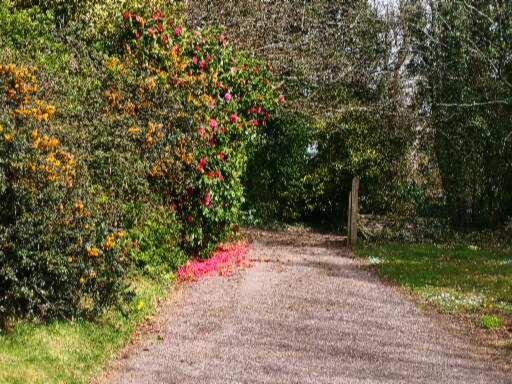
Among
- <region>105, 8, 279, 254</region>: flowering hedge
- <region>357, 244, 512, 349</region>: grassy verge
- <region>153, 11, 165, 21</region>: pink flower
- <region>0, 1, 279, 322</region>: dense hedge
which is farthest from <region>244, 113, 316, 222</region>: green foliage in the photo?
<region>153, 11, 165, 21</region>: pink flower

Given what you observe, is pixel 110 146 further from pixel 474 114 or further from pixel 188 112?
pixel 474 114

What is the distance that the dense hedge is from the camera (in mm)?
8070

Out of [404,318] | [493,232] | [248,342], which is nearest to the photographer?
[248,342]

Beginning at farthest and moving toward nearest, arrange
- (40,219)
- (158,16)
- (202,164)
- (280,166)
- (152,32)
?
(280,166)
(158,16)
(152,32)
(202,164)
(40,219)

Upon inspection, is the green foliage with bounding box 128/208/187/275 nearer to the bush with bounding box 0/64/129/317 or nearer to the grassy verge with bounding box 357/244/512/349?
the bush with bounding box 0/64/129/317

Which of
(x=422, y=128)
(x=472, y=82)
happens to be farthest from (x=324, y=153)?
(x=472, y=82)

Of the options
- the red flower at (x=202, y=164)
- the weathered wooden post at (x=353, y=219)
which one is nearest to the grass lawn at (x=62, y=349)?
the red flower at (x=202, y=164)

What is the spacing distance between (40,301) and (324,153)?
51.9ft

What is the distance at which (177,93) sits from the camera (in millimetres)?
12422

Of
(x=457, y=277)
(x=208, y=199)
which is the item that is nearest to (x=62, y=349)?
(x=208, y=199)

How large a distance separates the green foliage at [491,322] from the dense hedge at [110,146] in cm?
482

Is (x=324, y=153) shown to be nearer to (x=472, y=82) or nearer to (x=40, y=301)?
(x=472, y=82)

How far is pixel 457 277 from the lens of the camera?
14.1 metres

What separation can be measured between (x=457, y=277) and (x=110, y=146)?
7.38 meters
